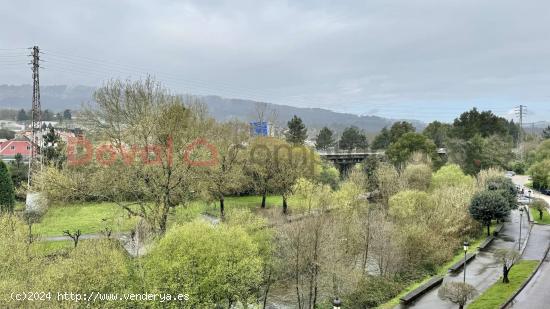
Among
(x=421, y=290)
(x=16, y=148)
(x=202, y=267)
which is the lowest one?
(x=421, y=290)

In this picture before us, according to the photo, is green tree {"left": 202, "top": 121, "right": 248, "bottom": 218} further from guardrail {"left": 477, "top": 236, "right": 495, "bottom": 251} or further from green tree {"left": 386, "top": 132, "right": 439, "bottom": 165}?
green tree {"left": 386, "top": 132, "right": 439, "bottom": 165}

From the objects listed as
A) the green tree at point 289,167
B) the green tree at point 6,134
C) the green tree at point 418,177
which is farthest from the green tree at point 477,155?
the green tree at point 6,134

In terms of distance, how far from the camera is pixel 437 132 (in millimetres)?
88312

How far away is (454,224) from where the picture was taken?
1208 inches

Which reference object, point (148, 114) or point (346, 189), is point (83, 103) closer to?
point (148, 114)

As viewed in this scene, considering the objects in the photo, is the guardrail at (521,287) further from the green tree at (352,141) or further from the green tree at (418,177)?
the green tree at (352,141)

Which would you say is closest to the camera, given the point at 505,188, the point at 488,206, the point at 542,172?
the point at 488,206

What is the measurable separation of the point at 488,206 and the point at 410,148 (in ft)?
87.1

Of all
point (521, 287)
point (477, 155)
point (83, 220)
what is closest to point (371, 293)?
point (521, 287)

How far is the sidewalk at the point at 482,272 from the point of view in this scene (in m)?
20.7

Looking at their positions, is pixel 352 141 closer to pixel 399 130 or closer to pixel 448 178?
pixel 399 130

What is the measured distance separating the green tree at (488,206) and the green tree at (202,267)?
74.8 ft

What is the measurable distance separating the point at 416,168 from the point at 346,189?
1277cm

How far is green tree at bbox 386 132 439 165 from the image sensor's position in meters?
57.0
